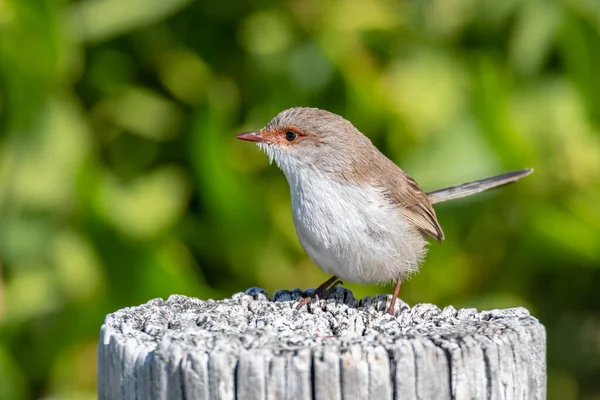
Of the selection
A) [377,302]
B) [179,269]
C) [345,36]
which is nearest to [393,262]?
[377,302]

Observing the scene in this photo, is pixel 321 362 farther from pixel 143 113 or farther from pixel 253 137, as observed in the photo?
pixel 143 113

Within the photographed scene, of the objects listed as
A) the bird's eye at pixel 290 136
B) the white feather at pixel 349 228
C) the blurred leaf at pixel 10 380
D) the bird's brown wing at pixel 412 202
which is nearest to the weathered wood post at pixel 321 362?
the white feather at pixel 349 228

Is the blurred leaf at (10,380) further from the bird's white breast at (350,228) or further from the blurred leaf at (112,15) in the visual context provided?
the bird's white breast at (350,228)

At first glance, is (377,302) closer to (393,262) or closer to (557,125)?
(393,262)

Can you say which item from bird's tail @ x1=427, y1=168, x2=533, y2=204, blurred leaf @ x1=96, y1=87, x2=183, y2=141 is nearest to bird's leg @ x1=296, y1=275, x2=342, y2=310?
bird's tail @ x1=427, y1=168, x2=533, y2=204

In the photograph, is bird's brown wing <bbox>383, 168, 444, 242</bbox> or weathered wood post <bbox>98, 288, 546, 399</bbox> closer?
weathered wood post <bbox>98, 288, 546, 399</bbox>

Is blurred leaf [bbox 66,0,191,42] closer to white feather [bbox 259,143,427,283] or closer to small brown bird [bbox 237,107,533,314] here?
small brown bird [bbox 237,107,533,314]
